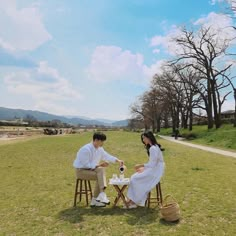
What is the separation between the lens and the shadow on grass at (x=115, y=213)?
269 inches

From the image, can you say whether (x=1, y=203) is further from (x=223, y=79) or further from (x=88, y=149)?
(x=223, y=79)

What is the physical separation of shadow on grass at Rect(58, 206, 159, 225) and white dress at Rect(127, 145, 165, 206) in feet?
0.90

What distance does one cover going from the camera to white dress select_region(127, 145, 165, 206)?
7.67 m

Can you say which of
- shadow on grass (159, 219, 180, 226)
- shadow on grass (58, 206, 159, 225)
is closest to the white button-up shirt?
shadow on grass (58, 206, 159, 225)

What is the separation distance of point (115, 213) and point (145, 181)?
0.98 metres

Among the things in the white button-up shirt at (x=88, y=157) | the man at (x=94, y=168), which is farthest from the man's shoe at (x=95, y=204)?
the white button-up shirt at (x=88, y=157)

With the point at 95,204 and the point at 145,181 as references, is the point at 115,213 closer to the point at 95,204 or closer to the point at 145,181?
the point at 95,204

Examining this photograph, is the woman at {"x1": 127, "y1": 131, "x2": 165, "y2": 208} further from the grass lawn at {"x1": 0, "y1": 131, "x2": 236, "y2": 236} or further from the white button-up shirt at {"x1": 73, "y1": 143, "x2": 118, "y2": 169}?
the white button-up shirt at {"x1": 73, "y1": 143, "x2": 118, "y2": 169}

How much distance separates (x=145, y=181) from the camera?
7723 mm

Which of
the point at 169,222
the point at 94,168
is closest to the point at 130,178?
the point at 94,168

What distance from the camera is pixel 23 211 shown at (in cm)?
777

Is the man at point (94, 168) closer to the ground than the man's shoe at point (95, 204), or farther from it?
farther from it

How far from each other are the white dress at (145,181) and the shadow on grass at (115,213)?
0.90ft

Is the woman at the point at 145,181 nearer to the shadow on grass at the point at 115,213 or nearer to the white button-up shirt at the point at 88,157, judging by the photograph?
the shadow on grass at the point at 115,213
